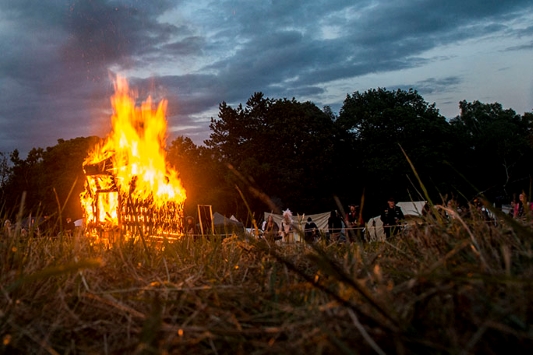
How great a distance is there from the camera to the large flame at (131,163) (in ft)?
33.7

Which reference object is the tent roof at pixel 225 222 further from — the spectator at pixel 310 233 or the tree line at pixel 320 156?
the tree line at pixel 320 156

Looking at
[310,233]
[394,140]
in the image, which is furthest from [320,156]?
[310,233]

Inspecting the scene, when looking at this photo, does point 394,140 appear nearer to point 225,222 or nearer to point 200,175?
point 200,175

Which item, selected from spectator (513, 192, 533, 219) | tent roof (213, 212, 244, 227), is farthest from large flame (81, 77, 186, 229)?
spectator (513, 192, 533, 219)

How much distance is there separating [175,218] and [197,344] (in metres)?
10.4

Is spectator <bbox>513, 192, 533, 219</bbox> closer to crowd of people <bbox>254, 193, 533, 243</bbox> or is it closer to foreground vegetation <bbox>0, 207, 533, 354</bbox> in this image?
crowd of people <bbox>254, 193, 533, 243</bbox>

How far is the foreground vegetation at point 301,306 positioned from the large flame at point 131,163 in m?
8.25

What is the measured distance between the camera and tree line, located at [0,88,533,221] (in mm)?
40188

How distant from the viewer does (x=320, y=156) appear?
137 ft

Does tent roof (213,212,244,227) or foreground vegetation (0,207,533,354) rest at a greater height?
foreground vegetation (0,207,533,354)

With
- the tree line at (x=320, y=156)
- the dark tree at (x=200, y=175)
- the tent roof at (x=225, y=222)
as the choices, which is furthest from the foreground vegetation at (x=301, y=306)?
the dark tree at (x=200, y=175)

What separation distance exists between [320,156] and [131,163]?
107 ft

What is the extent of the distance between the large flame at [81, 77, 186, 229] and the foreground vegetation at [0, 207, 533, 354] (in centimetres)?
825

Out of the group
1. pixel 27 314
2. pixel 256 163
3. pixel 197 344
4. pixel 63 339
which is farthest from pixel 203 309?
pixel 256 163
